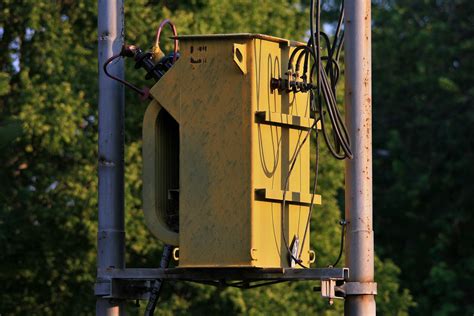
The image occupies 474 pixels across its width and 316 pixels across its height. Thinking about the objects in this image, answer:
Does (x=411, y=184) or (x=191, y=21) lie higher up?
(x=191, y=21)

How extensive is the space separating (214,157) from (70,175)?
652 inches

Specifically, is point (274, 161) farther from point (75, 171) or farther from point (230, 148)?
point (75, 171)

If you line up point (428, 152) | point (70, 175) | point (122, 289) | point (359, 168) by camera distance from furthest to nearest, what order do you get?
point (428, 152) < point (70, 175) < point (122, 289) < point (359, 168)

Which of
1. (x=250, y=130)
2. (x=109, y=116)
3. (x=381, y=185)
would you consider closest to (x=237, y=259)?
(x=250, y=130)

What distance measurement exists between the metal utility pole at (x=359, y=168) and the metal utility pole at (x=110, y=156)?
157 cm

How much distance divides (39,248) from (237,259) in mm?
17453

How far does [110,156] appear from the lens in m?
9.73

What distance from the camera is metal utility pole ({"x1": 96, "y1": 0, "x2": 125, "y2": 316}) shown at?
960 centimetres

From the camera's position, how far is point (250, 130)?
8.84 metres

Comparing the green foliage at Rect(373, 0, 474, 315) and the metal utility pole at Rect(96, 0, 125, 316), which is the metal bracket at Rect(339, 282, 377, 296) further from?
the green foliage at Rect(373, 0, 474, 315)

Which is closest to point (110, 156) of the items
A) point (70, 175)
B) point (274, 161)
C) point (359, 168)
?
point (274, 161)

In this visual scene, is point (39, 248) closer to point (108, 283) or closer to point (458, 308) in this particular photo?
point (458, 308)

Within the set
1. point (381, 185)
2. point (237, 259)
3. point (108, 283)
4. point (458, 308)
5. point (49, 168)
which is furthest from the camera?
point (381, 185)

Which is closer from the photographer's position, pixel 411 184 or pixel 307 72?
pixel 307 72
